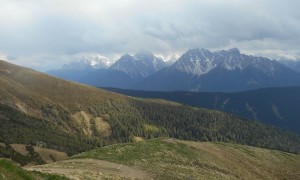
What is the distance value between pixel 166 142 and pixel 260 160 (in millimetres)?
37082

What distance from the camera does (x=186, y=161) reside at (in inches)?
3282

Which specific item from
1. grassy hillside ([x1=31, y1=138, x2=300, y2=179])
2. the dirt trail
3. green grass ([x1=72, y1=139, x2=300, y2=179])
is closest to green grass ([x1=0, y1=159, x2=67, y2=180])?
the dirt trail

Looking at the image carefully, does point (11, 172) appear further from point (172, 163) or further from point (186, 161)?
point (186, 161)

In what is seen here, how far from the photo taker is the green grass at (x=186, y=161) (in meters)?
72.2

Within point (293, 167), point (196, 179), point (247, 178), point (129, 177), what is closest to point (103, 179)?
point (129, 177)

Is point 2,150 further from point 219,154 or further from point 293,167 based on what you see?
point 293,167

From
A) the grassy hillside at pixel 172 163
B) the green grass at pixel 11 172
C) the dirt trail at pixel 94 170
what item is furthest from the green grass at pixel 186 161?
the green grass at pixel 11 172

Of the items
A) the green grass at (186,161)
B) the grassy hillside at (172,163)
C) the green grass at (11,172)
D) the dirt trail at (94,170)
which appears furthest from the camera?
the green grass at (186,161)

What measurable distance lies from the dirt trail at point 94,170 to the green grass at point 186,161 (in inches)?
133

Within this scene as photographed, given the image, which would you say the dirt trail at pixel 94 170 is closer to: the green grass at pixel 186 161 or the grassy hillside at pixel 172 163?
the grassy hillside at pixel 172 163

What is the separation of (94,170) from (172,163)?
996 inches

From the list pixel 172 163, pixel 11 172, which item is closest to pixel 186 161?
pixel 172 163

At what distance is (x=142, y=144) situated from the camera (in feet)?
297

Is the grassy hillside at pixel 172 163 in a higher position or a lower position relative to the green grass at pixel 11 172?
lower
